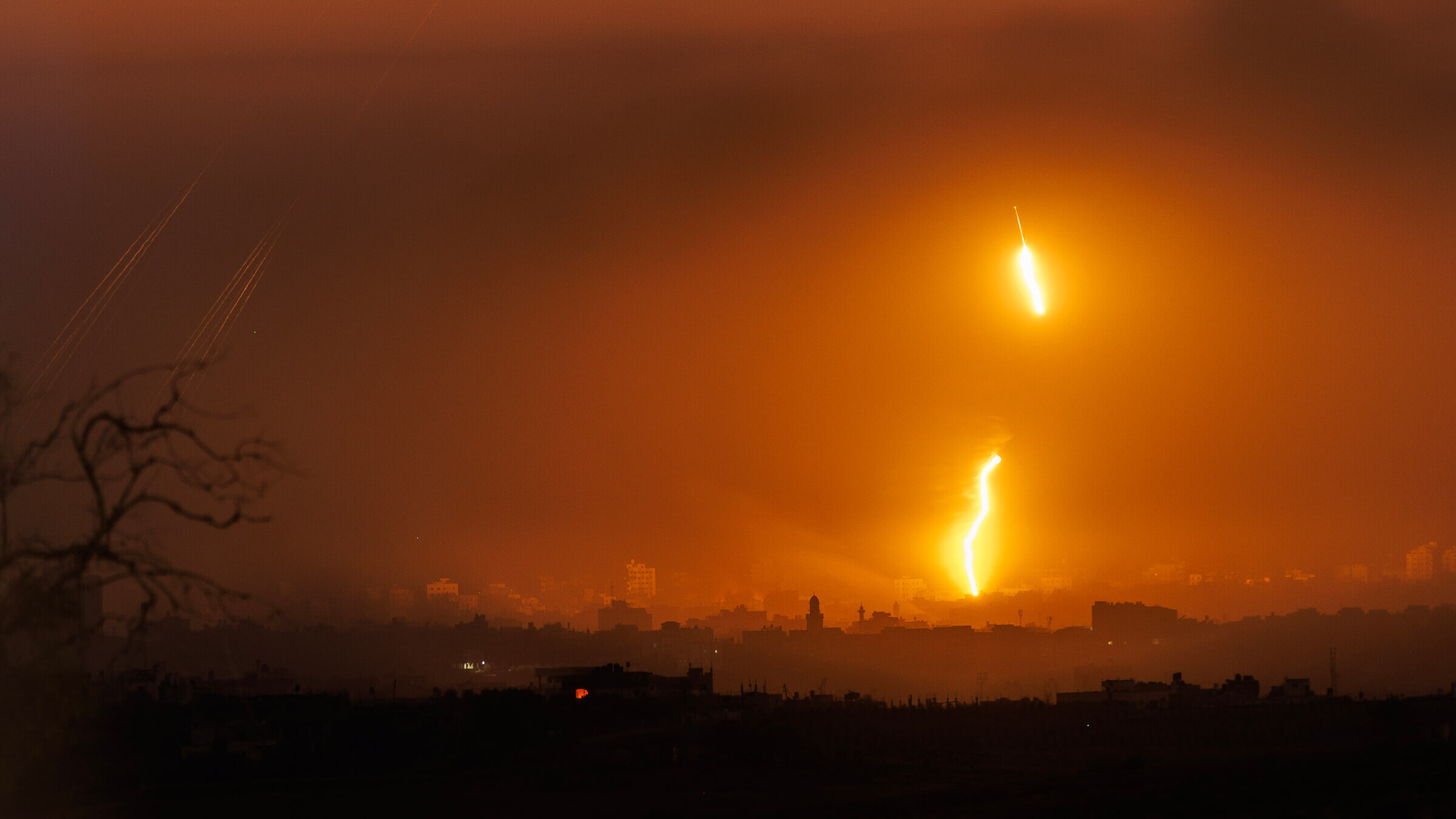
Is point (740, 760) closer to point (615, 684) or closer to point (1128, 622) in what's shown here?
point (615, 684)

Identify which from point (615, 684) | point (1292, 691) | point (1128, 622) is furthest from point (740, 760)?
point (1128, 622)

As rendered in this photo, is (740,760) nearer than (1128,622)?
Yes

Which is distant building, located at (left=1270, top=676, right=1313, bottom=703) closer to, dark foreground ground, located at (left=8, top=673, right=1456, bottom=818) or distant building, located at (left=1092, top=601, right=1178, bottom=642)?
dark foreground ground, located at (left=8, top=673, right=1456, bottom=818)

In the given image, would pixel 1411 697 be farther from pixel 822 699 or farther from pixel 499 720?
pixel 499 720

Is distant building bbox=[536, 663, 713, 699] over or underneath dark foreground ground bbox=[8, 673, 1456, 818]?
over

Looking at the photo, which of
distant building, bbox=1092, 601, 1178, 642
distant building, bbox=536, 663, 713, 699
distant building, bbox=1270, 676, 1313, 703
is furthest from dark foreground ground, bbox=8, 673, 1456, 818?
distant building, bbox=1092, 601, 1178, 642
